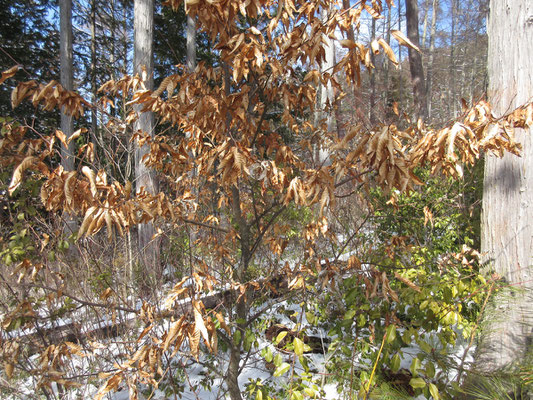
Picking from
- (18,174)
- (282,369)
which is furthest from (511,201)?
(18,174)

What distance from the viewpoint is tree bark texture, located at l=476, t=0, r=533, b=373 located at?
1.84m

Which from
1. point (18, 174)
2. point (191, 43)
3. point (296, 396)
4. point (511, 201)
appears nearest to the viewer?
point (18, 174)

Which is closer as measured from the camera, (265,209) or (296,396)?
(296,396)

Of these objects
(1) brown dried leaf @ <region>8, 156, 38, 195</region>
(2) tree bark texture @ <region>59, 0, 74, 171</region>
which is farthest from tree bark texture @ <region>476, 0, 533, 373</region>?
(2) tree bark texture @ <region>59, 0, 74, 171</region>

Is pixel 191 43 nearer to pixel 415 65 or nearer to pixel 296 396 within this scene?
pixel 415 65

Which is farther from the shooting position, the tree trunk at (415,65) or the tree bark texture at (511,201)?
the tree trunk at (415,65)

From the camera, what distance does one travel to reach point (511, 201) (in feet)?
6.38

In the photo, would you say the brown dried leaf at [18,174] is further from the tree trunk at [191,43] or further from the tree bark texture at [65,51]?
the tree bark texture at [65,51]

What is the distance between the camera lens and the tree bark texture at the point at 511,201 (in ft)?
6.04

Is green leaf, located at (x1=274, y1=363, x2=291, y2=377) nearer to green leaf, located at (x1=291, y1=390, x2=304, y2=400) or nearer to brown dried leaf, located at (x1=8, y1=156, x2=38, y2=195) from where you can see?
green leaf, located at (x1=291, y1=390, x2=304, y2=400)

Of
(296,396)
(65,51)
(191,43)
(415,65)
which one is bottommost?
(296,396)

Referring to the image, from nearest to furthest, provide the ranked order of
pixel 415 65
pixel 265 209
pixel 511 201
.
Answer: pixel 511 201 → pixel 265 209 → pixel 415 65

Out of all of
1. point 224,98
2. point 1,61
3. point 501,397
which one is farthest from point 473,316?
point 1,61

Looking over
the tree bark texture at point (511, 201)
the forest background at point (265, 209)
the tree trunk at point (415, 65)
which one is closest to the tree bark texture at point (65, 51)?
the forest background at point (265, 209)
